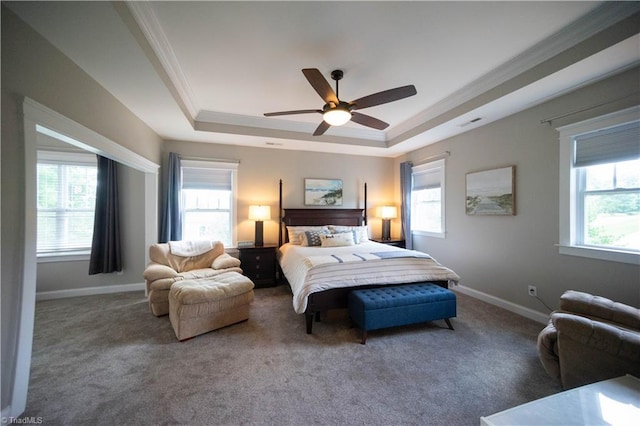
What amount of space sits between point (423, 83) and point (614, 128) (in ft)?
6.19

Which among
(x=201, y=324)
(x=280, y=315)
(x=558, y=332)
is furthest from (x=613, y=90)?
(x=201, y=324)

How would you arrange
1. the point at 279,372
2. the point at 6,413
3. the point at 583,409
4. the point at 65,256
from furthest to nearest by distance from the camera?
1. the point at 65,256
2. the point at 279,372
3. the point at 6,413
4. the point at 583,409

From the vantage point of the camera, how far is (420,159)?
4.81 m

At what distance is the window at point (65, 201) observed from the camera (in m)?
3.77

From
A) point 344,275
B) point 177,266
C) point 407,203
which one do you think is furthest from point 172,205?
point 407,203

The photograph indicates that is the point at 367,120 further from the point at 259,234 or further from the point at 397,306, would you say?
the point at 259,234

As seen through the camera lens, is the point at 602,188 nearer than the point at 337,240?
Yes

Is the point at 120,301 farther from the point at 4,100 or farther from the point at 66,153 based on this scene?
the point at 4,100

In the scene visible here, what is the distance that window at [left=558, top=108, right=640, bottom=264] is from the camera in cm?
230

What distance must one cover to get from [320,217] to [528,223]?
323cm

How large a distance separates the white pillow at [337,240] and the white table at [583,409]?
120 inches

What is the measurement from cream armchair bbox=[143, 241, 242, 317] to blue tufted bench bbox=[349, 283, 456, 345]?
6.20 ft

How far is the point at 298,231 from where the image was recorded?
4508mm

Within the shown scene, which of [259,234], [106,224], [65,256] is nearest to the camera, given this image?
[65,256]
